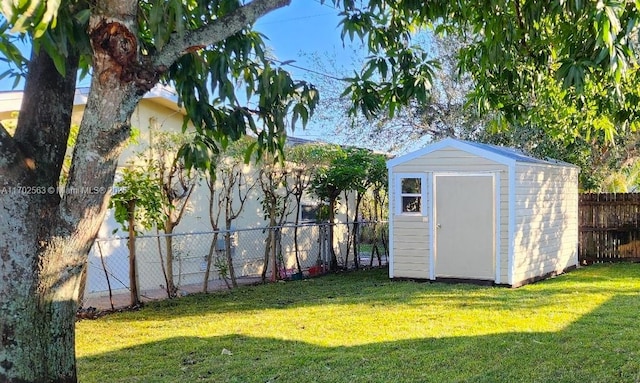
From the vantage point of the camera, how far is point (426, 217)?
31.0 feet

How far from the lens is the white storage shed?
888cm

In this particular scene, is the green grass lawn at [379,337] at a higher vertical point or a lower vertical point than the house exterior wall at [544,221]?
lower

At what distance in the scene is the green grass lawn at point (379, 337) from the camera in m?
4.40

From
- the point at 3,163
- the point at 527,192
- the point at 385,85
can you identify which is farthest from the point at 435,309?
the point at 3,163

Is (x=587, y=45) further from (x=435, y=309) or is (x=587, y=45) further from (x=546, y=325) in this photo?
(x=435, y=309)

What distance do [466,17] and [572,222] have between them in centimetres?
855

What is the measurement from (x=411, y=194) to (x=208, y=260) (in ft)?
12.3

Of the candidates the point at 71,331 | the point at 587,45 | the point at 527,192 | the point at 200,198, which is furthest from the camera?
the point at 200,198

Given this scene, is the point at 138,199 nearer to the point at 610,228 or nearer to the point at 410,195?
the point at 410,195

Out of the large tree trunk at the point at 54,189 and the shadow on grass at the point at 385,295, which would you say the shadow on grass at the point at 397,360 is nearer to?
the shadow on grass at the point at 385,295

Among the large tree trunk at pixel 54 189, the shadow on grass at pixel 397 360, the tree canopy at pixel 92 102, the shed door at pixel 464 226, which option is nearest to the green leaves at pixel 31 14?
the tree canopy at pixel 92 102

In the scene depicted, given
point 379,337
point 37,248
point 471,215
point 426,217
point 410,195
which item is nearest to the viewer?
point 37,248

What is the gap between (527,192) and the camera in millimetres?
9172

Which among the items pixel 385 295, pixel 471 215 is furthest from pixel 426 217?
pixel 385 295
